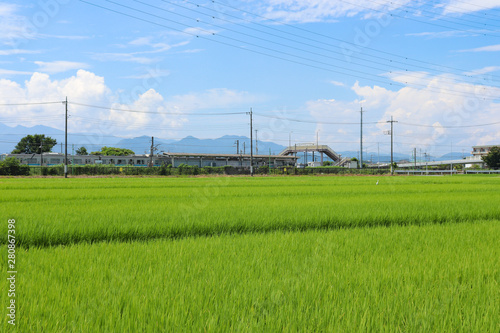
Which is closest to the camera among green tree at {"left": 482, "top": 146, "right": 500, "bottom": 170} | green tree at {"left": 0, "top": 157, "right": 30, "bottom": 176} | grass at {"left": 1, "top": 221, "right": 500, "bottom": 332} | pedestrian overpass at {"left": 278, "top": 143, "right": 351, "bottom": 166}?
grass at {"left": 1, "top": 221, "right": 500, "bottom": 332}

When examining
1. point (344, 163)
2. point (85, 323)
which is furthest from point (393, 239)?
point (344, 163)

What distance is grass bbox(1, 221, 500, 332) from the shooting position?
8.33 ft

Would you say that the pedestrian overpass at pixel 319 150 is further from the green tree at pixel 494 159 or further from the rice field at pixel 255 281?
the rice field at pixel 255 281

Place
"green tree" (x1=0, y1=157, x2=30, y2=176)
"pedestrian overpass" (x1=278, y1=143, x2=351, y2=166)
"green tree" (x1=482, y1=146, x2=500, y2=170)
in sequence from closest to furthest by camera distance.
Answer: "green tree" (x1=0, y1=157, x2=30, y2=176) < "green tree" (x1=482, y1=146, x2=500, y2=170) < "pedestrian overpass" (x1=278, y1=143, x2=351, y2=166)

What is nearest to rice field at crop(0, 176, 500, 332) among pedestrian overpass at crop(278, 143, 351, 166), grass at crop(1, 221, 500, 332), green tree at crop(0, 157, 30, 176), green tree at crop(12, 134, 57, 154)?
grass at crop(1, 221, 500, 332)

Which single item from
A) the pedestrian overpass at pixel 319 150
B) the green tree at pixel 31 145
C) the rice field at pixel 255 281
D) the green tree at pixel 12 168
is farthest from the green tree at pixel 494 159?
the green tree at pixel 31 145

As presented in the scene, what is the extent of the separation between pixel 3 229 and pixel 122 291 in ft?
14.3

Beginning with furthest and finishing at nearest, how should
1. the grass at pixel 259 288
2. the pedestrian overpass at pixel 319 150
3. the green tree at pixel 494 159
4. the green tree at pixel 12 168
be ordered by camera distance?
the pedestrian overpass at pixel 319 150 < the green tree at pixel 494 159 < the green tree at pixel 12 168 < the grass at pixel 259 288

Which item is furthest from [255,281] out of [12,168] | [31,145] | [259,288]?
[31,145]

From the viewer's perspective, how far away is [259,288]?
10.4ft

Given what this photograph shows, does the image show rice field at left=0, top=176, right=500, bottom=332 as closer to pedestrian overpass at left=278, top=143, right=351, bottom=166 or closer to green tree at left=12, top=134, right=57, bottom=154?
pedestrian overpass at left=278, top=143, right=351, bottom=166

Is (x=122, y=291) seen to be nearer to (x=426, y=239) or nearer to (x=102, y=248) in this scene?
(x=102, y=248)

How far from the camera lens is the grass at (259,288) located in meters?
2.54

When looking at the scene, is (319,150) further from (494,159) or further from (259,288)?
(259,288)
